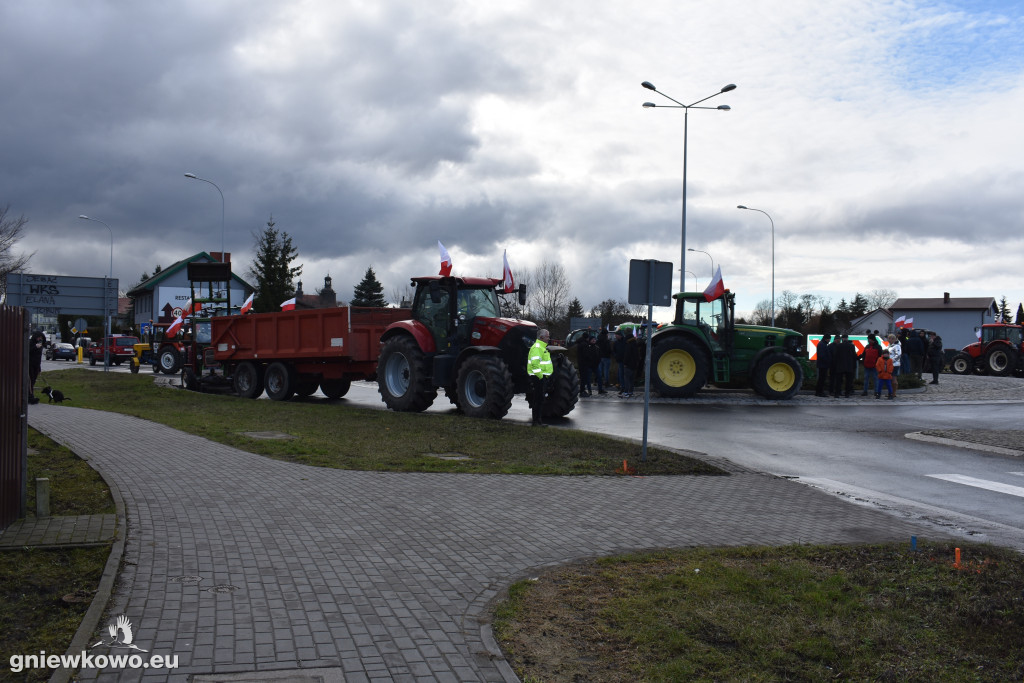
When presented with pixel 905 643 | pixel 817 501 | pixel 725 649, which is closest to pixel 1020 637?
pixel 905 643

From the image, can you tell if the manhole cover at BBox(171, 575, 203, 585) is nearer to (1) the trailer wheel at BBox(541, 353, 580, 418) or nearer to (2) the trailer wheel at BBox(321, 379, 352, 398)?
(1) the trailer wheel at BBox(541, 353, 580, 418)

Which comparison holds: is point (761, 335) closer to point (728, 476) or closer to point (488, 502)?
point (728, 476)

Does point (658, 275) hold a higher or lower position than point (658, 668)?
higher

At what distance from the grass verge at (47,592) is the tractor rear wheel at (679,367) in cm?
1621

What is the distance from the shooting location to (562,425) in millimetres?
15984

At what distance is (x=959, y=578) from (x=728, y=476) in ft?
15.4

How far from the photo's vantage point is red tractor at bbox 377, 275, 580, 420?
1602 cm

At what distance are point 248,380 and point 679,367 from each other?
1132 centimetres

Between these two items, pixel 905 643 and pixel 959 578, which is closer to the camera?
pixel 905 643

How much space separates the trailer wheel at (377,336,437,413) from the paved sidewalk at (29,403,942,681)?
21.1ft

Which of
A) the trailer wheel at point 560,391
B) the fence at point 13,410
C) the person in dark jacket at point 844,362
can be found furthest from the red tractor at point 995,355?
the fence at point 13,410

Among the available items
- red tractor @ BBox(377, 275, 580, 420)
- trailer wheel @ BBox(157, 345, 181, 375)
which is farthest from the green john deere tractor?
trailer wheel @ BBox(157, 345, 181, 375)

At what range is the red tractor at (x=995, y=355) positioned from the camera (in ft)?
123

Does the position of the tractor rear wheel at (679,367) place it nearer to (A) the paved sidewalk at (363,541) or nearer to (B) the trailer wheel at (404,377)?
(B) the trailer wheel at (404,377)
